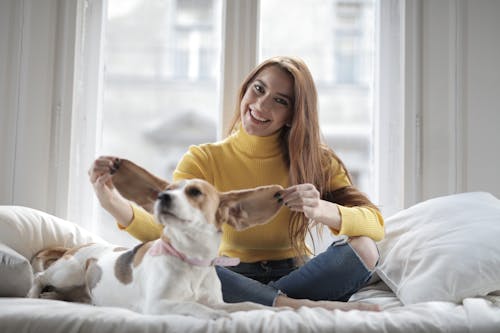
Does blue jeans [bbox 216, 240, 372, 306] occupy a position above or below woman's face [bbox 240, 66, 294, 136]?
below

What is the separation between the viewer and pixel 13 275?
4.37ft

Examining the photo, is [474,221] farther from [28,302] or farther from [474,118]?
[28,302]

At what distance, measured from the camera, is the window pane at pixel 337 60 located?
8.07ft

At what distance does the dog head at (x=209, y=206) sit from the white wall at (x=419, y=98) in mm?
1304

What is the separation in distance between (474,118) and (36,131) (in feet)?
6.52

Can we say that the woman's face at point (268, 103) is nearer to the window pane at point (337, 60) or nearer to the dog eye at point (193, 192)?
the dog eye at point (193, 192)

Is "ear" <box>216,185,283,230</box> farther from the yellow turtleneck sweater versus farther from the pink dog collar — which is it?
the yellow turtleneck sweater

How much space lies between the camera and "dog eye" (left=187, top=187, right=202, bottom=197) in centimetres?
115

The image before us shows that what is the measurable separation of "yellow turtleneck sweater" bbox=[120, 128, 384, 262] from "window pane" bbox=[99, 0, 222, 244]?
25.2 inches

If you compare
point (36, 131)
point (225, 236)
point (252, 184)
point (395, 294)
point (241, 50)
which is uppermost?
point (241, 50)

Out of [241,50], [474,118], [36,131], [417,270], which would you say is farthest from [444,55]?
[36,131]

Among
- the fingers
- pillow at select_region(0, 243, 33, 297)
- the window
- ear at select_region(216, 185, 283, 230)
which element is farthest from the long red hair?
pillow at select_region(0, 243, 33, 297)

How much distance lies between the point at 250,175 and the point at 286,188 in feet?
0.70

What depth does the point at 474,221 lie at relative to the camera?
1580 millimetres
